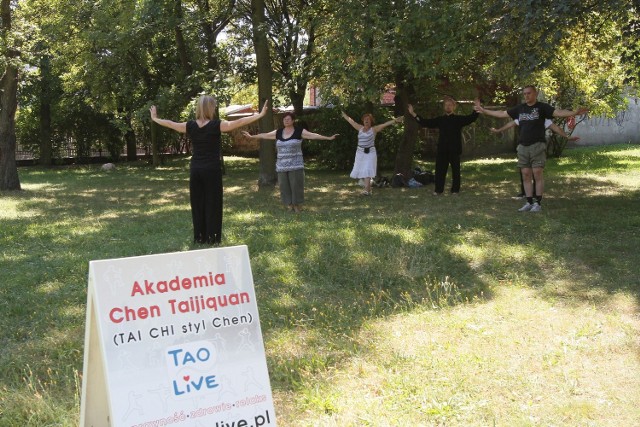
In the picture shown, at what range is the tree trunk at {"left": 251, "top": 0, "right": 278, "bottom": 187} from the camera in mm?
15047

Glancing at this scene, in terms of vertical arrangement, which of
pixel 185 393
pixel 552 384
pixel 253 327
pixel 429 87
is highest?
pixel 429 87

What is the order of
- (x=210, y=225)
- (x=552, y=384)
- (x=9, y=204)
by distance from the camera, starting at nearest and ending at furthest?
1. (x=552, y=384)
2. (x=210, y=225)
3. (x=9, y=204)

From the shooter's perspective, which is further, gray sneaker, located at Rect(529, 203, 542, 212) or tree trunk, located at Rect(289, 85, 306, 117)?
tree trunk, located at Rect(289, 85, 306, 117)

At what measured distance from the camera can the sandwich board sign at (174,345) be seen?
9.09ft

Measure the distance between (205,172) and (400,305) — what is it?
3.20 m

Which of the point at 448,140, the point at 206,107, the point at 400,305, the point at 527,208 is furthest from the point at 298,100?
the point at 400,305

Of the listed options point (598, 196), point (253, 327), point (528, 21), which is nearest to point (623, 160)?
point (598, 196)

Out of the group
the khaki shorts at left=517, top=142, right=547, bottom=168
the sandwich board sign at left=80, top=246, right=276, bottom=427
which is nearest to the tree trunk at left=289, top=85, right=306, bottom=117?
the khaki shorts at left=517, top=142, right=547, bottom=168

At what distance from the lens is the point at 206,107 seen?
7.23 metres

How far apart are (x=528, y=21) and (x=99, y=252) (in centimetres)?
646

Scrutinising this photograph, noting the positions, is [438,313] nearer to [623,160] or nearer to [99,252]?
[99,252]

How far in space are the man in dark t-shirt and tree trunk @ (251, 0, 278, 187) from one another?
647cm

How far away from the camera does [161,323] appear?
115 inches

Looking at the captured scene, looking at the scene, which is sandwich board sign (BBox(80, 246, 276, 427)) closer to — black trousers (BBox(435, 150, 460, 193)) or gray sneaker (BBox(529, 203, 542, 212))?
gray sneaker (BBox(529, 203, 542, 212))
